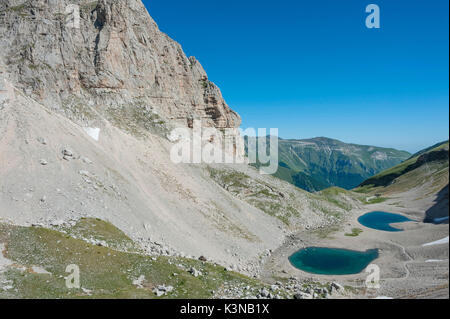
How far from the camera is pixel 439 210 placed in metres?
9.26

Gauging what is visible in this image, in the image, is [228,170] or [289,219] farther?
[228,170]

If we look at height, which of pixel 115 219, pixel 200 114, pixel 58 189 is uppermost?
pixel 200 114

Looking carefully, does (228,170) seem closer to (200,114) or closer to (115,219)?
(200,114)

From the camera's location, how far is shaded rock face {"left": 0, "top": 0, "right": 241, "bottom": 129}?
6456 cm

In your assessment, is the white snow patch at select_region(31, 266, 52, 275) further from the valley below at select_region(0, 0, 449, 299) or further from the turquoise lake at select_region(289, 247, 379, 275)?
the turquoise lake at select_region(289, 247, 379, 275)

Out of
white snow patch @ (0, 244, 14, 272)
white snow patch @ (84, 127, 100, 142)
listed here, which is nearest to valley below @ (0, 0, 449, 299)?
white snow patch @ (0, 244, 14, 272)

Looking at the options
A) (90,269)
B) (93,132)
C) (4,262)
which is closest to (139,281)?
(90,269)

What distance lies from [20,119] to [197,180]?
124 ft

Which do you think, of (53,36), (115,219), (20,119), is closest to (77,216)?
(115,219)

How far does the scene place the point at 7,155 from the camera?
38.6 metres

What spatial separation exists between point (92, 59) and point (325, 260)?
78.8 metres

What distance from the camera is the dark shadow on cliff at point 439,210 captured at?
9.11 metres

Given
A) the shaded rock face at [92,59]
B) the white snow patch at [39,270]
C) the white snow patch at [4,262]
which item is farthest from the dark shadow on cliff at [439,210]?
the shaded rock face at [92,59]

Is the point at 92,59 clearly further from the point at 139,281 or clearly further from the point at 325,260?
the point at 325,260
